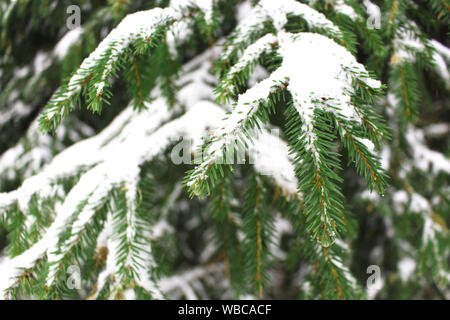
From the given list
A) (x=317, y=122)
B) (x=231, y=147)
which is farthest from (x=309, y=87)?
(x=231, y=147)

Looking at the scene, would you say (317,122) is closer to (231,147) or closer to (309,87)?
(309,87)

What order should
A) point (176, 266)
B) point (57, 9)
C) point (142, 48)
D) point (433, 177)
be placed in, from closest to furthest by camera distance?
1. point (142, 48)
2. point (57, 9)
3. point (433, 177)
4. point (176, 266)

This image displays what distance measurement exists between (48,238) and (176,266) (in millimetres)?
2134

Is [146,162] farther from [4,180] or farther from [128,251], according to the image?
[4,180]

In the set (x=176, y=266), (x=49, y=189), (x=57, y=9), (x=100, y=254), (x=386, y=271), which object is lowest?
(x=176, y=266)

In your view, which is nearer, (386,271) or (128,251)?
(128,251)

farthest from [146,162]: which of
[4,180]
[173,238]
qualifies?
[4,180]

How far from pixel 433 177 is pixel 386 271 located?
0.81 metres

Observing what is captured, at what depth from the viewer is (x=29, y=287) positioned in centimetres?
102

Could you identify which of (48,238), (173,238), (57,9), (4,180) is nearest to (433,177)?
(173,238)

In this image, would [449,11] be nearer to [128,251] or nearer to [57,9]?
[128,251]

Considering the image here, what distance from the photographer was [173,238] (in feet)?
6.82

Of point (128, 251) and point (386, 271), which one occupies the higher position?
point (128, 251)
